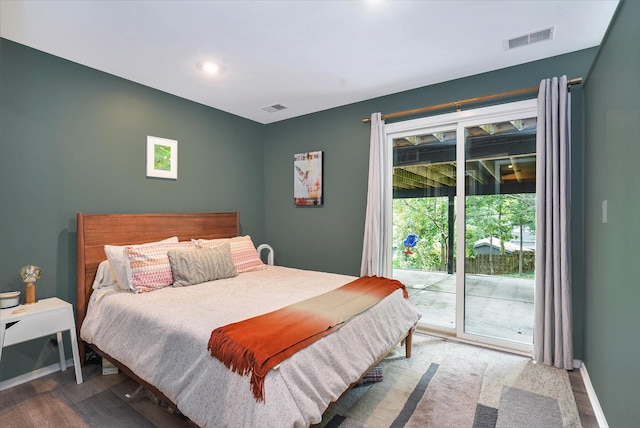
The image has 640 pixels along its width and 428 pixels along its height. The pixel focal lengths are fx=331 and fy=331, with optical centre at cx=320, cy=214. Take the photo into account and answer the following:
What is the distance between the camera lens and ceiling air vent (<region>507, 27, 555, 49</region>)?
237cm

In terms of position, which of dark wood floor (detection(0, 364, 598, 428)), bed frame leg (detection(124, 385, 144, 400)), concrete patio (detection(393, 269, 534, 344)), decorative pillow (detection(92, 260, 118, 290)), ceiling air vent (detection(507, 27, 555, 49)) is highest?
ceiling air vent (detection(507, 27, 555, 49))

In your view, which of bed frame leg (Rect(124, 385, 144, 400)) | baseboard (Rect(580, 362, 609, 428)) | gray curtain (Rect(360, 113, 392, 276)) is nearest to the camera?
baseboard (Rect(580, 362, 609, 428))

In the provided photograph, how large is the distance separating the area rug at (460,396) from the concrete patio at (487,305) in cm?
29

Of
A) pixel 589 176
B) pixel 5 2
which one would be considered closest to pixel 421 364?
pixel 589 176

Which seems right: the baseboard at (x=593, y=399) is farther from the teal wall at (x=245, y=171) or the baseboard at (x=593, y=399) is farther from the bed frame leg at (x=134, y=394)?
the bed frame leg at (x=134, y=394)

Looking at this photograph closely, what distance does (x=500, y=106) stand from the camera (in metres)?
2.96

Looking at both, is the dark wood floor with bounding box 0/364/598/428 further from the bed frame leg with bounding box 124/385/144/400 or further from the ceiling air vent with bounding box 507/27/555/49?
the ceiling air vent with bounding box 507/27/555/49

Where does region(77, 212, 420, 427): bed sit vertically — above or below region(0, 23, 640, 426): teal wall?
below

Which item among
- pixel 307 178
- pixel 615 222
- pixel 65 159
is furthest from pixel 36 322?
pixel 615 222

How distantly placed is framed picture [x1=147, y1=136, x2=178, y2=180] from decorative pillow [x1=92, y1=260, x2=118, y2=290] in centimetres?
98

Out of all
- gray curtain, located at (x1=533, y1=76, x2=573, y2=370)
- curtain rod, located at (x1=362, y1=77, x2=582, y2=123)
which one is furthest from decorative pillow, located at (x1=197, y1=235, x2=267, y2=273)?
gray curtain, located at (x1=533, y1=76, x2=573, y2=370)

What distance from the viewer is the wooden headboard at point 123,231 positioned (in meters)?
2.71

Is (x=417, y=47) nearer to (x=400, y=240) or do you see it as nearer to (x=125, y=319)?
(x=400, y=240)

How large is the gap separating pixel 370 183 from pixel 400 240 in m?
0.73
